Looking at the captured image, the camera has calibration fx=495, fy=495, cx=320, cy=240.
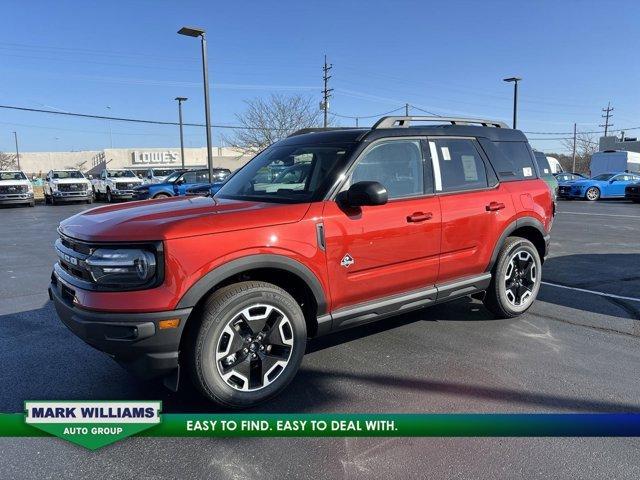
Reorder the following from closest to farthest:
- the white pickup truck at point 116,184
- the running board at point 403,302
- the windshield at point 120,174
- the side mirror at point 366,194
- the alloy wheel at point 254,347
Result: the alloy wheel at point 254,347 < the side mirror at point 366,194 < the running board at point 403,302 < the white pickup truck at point 116,184 < the windshield at point 120,174

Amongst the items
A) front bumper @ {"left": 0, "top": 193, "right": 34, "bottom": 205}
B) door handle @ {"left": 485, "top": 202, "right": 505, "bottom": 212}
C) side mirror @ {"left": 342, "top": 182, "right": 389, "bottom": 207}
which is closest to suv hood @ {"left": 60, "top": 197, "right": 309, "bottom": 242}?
side mirror @ {"left": 342, "top": 182, "right": 389, "bottom": 207}

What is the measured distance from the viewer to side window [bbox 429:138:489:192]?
4.43m

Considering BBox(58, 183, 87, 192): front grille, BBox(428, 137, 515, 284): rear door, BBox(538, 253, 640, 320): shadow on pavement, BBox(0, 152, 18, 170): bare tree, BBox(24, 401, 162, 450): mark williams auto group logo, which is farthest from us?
BBox(0, 152, 18, 170): bare tree

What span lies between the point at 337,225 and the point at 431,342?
66.0 inches

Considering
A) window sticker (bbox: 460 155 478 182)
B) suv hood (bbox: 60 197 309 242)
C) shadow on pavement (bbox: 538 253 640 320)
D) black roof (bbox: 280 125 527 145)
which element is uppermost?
black roof (bbox: 280 125 527 145)

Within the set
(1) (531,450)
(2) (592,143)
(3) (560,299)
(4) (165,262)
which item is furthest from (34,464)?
(2) (592,143)

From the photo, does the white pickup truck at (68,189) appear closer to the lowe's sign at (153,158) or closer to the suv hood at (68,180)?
the suv hood at (68,180)

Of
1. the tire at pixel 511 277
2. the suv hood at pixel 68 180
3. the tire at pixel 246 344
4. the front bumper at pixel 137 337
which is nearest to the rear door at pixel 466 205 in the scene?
the tire at pixel 511 277

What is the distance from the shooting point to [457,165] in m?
4.64

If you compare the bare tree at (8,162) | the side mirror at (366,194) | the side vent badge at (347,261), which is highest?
the bare tree at (8,162)

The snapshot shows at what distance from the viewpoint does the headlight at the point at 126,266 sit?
2.97 m

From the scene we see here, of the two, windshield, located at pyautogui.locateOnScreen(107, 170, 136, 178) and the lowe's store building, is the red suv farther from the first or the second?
→ the lowe's store building

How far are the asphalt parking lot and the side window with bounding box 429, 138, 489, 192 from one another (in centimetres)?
144

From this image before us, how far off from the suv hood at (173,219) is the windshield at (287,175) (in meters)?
0.27
